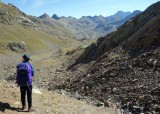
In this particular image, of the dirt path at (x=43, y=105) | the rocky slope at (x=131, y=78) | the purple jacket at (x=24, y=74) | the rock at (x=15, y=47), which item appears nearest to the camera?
the purple jacket at (x=24, y=74)

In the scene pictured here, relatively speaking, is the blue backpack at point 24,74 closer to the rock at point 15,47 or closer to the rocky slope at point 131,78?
the rocky slope at point 131,78

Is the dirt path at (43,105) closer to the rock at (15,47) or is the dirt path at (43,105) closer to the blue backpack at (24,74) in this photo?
the blue backpack at (24,74)

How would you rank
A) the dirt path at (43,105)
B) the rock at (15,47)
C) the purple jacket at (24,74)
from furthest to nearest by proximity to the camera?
the rock at (15,47), the dirt path at (43,105), the purple jacket at (24,74)

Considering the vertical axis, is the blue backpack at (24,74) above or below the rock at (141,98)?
above

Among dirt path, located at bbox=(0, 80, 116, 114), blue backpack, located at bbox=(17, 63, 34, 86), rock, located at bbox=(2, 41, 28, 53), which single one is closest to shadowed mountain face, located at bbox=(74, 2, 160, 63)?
dirt path, located at bbox=(0, 80, 116, 114)

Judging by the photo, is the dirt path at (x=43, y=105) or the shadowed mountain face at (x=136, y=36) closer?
the dirt path at (x=43, y=105)

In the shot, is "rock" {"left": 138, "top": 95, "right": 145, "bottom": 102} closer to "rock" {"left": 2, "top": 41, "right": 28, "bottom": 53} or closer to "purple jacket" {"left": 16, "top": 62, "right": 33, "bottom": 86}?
"purple jacket" {"left": 16, "top": 62, "right": 33, "bottom": 86}

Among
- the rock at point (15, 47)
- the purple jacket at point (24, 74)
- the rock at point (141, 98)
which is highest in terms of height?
the rock at point (15, 47)

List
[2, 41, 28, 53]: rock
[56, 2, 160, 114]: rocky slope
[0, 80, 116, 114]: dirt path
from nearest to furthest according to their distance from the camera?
[0, 80, 116, 114]: dirt path
[56, 2, 160, 114]: rocky slope
[2, 41, 28, 53]: rock

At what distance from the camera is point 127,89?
1028 inches

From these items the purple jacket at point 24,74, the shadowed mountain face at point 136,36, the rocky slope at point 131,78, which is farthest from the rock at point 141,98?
the shadowed mountain face at point 136,36

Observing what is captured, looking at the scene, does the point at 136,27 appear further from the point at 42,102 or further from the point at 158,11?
the point at 42,102

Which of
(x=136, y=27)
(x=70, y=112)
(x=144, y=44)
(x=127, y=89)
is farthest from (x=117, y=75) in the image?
(x=136, y=27)

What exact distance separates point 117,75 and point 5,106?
15705mm
